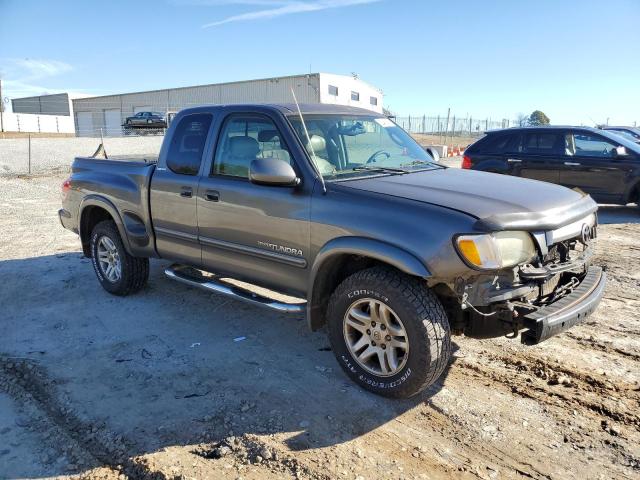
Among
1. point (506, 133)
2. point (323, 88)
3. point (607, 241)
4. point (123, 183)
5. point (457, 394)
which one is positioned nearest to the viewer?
point (457, 394)

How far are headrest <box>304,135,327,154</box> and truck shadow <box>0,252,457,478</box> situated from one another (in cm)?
161

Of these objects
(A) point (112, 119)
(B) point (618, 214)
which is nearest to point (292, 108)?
(B) point (618, 214)

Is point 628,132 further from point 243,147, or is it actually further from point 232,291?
point 232,291

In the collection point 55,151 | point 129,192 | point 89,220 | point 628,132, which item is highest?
point 628,132

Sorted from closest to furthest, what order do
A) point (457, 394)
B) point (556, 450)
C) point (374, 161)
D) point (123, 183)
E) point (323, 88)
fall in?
point (556, 450)
point (457, 394)
point (374, 161)
point (123, 183)
point (323, 88)

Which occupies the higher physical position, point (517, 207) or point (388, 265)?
point (517, 207)

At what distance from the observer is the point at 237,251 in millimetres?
4250

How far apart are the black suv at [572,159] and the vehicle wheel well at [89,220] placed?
285 inches

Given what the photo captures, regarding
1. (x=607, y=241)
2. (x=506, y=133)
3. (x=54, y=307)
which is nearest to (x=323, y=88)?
(x=506, y=133)

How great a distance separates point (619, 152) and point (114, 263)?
8791 millimetres

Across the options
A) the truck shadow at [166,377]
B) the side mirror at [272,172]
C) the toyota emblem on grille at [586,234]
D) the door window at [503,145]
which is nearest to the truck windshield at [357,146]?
Result: the side mirror at [272,172]

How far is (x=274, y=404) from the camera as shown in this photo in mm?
3416

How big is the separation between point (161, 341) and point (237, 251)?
3.39ft

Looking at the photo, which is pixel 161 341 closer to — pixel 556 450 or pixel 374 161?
pixel 374 161
